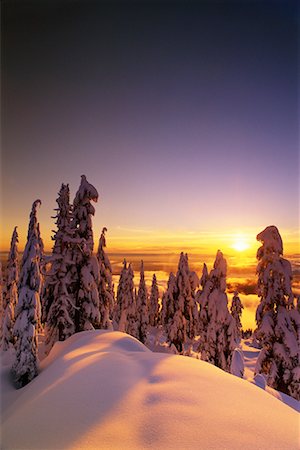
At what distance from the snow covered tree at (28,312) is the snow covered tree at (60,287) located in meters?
3.32

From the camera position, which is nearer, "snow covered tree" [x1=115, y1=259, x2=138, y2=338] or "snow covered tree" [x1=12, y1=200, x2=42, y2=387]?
"snow covered tree" [x1=12, y1=200, x2=42, y2=387]

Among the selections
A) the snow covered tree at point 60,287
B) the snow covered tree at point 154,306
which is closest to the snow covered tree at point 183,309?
the snow covered tree at point 60,287

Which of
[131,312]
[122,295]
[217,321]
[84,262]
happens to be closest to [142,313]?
[131,312]

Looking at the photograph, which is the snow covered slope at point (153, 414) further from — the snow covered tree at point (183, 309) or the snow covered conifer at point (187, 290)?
the snow covered conifer at point (187, 290)

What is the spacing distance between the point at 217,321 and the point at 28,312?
1488 cm

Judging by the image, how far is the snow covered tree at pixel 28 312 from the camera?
1327 centimetres

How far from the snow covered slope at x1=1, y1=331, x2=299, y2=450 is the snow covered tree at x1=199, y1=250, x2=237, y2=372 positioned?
17.7 m

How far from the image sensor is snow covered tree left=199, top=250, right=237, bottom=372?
73.3ft

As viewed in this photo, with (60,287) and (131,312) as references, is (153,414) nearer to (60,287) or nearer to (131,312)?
(60,287)

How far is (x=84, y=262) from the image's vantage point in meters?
18.8

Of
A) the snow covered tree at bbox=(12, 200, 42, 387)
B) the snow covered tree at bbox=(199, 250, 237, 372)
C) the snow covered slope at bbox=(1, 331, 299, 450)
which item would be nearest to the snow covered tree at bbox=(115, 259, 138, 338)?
→ the snow covered tree at bbox=(199, 250, 237, 372)

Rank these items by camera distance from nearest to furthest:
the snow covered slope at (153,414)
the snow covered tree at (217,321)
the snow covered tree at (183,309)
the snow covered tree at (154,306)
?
the snow covered slope at (153,414), the snow covered tree at (217,321), the snow covered tree at (183,309), the snow covered tree at (154,306)

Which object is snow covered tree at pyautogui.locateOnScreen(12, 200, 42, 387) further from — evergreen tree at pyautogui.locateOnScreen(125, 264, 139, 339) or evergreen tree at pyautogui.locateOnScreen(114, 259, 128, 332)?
evergreen tree at pyautogui.locateOnScreen(114, 259, 128, 332)

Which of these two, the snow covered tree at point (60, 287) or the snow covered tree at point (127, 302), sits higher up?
the snow covered tree at point (60, 287)
